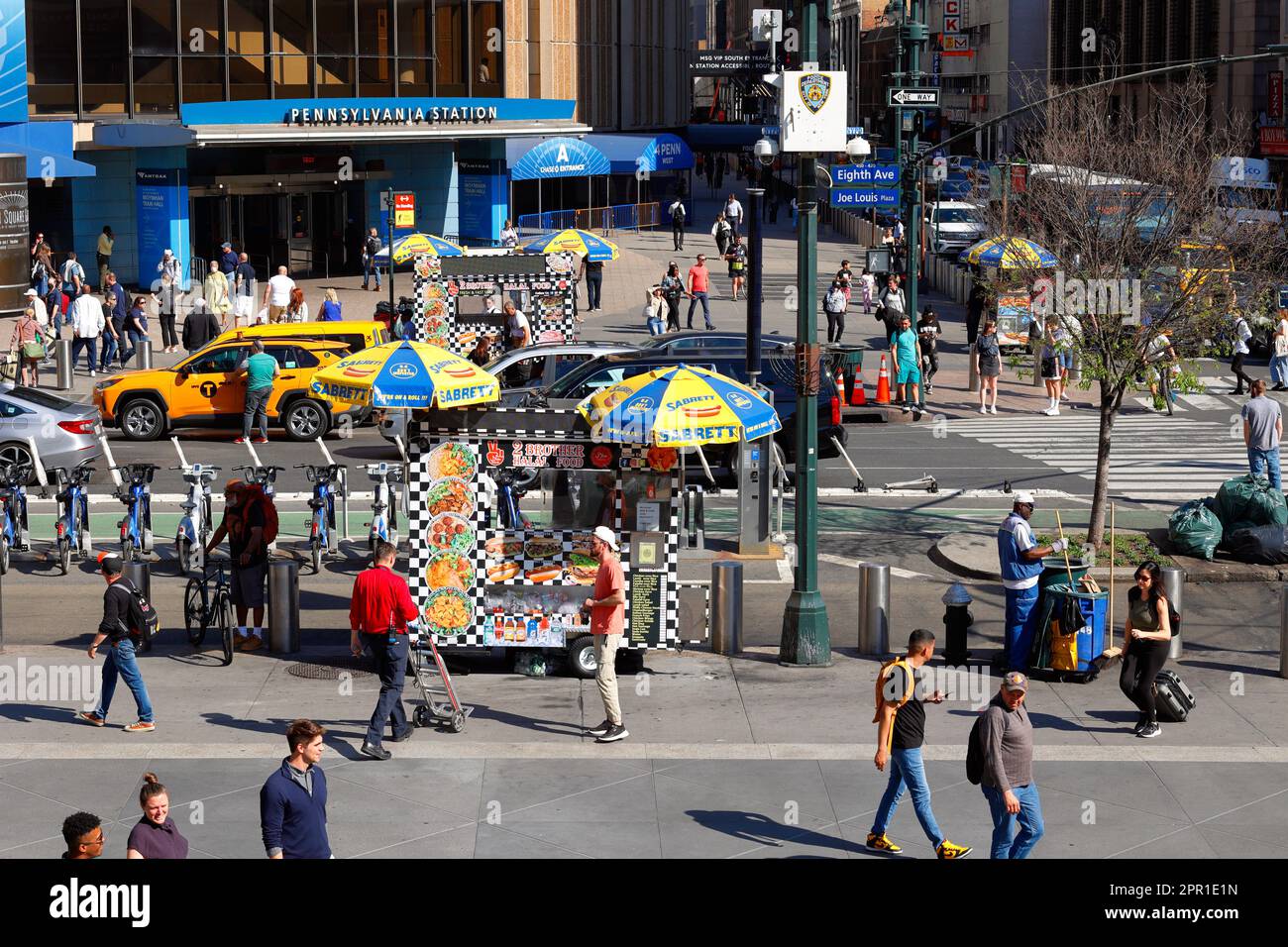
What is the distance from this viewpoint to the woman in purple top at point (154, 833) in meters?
8.77

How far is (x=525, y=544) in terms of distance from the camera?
51.2 feet

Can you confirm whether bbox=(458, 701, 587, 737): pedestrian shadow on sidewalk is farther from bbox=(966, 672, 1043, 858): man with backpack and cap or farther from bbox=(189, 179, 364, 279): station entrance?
bbox=(189, 179, 364, 279): station entrance

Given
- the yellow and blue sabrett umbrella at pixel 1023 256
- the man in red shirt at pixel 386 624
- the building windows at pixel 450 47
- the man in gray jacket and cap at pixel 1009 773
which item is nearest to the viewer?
the man in gray jacket and cap at pixel 1009 773

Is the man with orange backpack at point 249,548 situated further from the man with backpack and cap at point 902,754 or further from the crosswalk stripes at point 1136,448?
the crosswalk stripes at point 1136,448

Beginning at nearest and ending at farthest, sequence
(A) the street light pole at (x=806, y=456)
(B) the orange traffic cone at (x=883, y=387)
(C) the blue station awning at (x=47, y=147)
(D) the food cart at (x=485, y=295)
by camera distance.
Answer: (A) the street light pole at (x=806, y=456)
(B) the orange traffic cone at (x=883, y=387)
(D) the food cart at (x=485, y=295)
(C) the blue station awning at (x=47, y=147)

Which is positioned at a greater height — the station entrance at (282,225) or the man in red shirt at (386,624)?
the station entrance at (282,225)

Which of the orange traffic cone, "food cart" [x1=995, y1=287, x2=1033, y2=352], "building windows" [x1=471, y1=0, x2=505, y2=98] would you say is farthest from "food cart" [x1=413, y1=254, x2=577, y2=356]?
"building windows" [x1=471, y1=0, x2=505, y2=98]

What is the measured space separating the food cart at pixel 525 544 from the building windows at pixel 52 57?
3231 centimetres

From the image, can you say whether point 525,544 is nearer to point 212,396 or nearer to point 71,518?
point 71,518

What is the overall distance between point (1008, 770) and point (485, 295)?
23922 millimetres

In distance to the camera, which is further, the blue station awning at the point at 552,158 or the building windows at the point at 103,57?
the blue station awning at the point at 552,158

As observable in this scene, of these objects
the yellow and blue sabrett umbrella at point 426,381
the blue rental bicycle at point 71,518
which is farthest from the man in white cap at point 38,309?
the yellow and blue sabrett umbrella at point 426,381

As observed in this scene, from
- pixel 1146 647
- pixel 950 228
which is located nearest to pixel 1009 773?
pixel 1146 647

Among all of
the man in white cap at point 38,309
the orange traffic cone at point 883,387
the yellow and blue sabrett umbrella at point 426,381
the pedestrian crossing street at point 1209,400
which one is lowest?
the pedestrian crossing street at point 1209,400
